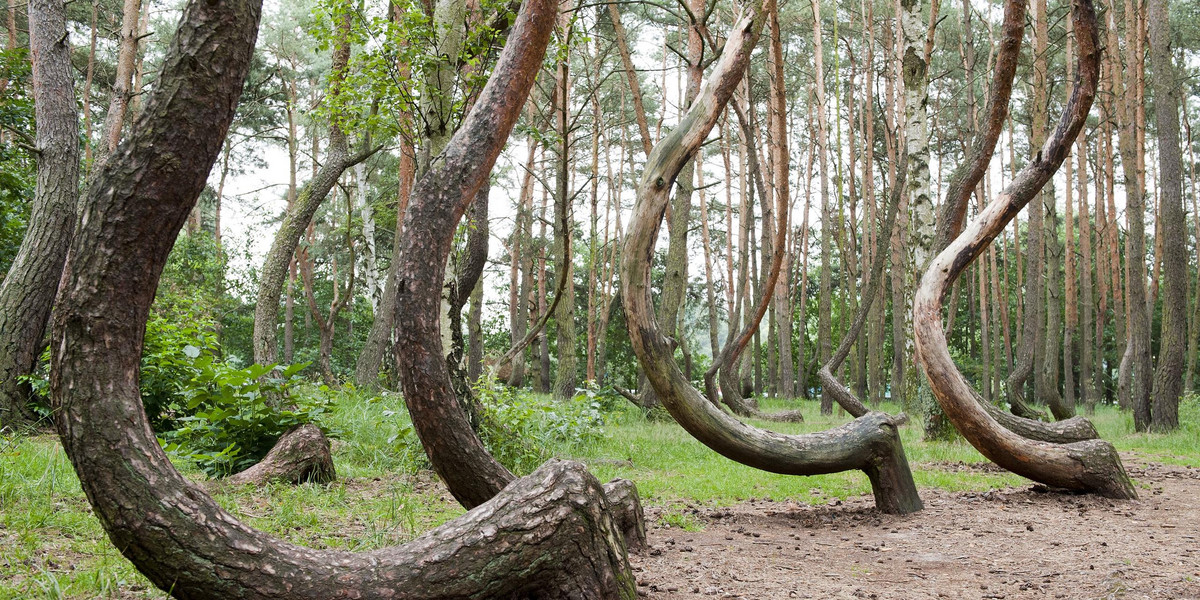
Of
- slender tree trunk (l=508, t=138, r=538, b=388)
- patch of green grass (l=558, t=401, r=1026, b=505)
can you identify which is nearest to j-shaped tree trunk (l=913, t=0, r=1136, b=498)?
patch of green grass (l=558, t=401, r=1026, b=505)

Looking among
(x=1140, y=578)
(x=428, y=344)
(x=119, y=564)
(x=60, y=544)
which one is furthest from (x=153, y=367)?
(x=1140, y=578)

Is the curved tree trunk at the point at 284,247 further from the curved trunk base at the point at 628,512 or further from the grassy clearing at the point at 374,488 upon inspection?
the curved trunk base at the point at 628,512

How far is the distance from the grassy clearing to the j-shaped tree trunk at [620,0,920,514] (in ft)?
2.09

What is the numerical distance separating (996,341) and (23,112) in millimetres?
21388

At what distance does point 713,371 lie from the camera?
9.51m

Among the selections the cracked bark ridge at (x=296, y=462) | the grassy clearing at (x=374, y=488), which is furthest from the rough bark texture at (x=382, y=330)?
the cracked bark ridge at (x=296, y=462)

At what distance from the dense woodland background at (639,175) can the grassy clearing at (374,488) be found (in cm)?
107

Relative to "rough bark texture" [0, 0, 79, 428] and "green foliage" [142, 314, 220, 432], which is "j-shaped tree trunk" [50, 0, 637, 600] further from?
"rough bark texture" [0, 0, 79, 428]

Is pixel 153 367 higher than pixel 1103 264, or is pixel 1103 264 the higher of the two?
pixel 1103 264

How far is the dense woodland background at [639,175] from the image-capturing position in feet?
21.4

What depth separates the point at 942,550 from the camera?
4184mm

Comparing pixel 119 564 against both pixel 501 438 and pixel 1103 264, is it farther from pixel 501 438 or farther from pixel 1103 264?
pixel 1103 264

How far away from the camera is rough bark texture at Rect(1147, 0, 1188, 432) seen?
33.6 ft

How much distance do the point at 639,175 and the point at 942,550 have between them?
2024 centimetres
